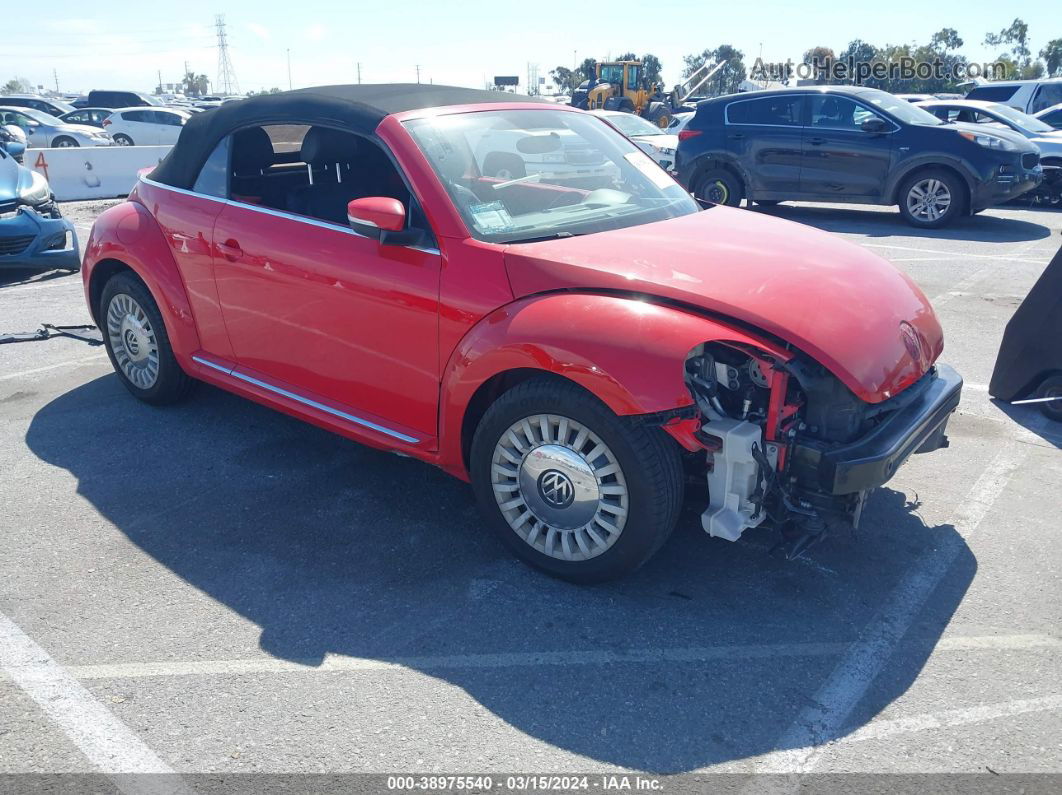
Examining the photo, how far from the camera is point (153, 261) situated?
491cm

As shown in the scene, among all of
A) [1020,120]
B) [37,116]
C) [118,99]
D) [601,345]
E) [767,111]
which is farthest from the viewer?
[118,99]

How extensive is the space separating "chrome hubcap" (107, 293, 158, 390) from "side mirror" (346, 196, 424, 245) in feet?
6.52

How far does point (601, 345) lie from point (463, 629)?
45.2 inches

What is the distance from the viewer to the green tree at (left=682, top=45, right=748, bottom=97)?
78.6 metres

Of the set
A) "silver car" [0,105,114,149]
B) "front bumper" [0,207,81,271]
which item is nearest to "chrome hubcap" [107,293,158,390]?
"front bumper" [0,207,81,271]

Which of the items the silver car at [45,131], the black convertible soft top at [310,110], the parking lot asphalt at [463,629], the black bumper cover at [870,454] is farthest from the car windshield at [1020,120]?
the silver car at [45,131]

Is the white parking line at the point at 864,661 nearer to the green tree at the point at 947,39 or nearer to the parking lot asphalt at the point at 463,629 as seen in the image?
the parking lot asphalt at the point at 463,629

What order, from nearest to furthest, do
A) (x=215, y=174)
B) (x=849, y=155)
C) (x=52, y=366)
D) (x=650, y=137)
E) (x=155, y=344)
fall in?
1. (x=215, y=174)
2. (x=155, y=344)
3. (x=52, y=366)
4. (x=849, y=155)
5. (x=650, y=137)

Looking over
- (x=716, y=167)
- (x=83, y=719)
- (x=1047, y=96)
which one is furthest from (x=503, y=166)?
(x=1047, y=96)

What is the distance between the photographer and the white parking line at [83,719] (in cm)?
261

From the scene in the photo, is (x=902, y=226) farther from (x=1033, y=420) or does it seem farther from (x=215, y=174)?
(x=215, y=174)

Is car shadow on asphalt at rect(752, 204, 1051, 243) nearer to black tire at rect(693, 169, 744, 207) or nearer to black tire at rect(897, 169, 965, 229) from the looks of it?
black tire at rect(897, 169, 965, 229)

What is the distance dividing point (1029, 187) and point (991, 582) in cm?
978

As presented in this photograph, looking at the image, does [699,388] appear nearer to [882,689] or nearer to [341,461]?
[882,689]
